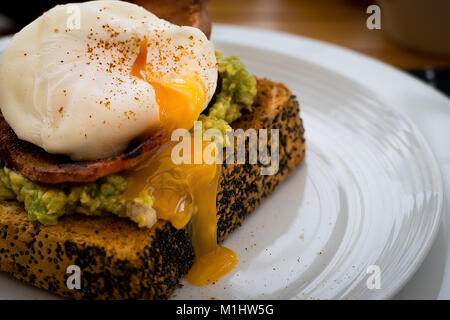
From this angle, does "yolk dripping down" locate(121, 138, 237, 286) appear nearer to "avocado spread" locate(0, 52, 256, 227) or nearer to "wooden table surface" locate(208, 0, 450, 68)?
"avocado spread" locate(0, 52, 256, 227)

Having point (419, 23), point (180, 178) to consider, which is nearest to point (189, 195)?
point (180, 178)

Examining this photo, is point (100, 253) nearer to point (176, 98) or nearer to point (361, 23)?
point (176, 98)

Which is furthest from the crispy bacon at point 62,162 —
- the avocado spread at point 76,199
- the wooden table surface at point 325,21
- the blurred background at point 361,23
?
the wooden table surface at point 325,21

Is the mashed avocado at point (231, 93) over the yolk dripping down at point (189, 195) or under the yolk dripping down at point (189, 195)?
over

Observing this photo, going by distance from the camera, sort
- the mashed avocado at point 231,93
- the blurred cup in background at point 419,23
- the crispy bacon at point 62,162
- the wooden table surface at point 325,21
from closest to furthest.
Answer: the crispy bacon at point 62,162
the mashed avocado at point 231,93
the blurred cup in background at point 419,23
the wooden table surface at point 325,21

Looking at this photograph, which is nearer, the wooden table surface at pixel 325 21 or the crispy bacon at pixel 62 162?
the crispy bacon at pixel 62 162

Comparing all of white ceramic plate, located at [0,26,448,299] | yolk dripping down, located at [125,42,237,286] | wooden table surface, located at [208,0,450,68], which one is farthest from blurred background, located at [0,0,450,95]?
yolk dripping down, located at [125,42,237,286]

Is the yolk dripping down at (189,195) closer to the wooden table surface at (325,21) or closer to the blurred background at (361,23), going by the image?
the blurred background at (361,23)
